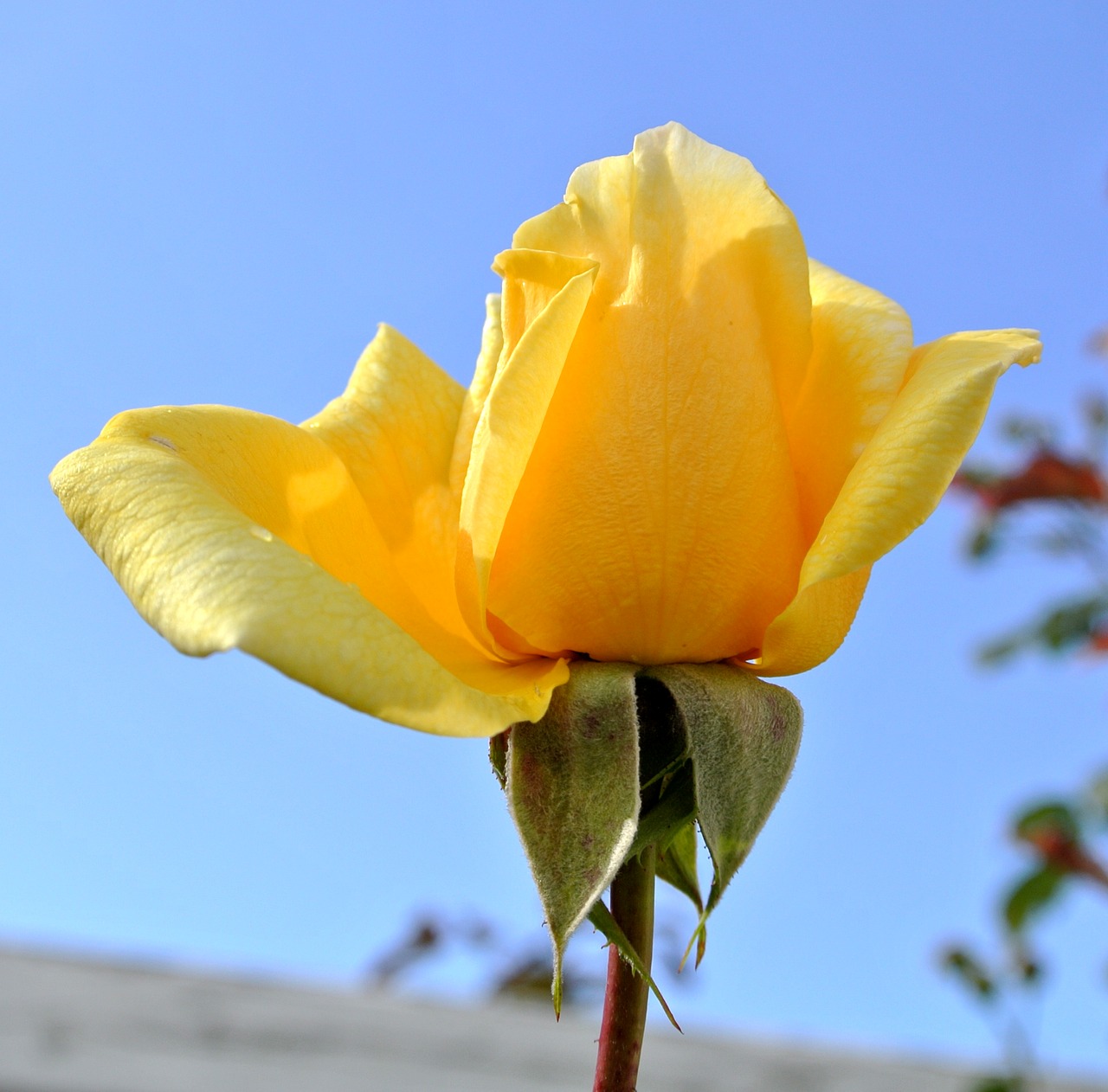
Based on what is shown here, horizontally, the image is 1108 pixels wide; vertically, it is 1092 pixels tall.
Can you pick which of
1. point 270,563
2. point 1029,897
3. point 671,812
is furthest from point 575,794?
point 1029,897

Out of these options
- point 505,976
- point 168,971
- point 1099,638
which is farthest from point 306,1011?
point 1099,638

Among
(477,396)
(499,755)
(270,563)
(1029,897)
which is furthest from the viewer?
(1029,897)

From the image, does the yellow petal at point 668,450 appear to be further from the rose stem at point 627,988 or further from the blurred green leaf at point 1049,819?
the blurred green leaf at point 1049,819

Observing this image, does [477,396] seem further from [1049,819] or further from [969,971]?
[1049,819]

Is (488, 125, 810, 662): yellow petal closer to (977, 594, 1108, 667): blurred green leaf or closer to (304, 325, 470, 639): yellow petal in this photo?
(304, 325, 470, 639): yellow petal

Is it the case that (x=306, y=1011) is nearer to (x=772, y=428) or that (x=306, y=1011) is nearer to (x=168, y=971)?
(x=168, y=971)
